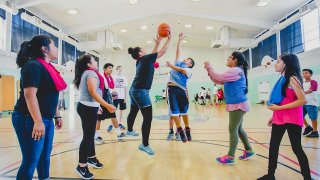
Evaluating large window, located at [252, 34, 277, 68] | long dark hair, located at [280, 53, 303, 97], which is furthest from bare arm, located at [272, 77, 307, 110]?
large window, located at [252, 34, 277, 68]

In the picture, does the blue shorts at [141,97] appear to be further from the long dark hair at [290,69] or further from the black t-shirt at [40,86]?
the long dark hair at [290,69]

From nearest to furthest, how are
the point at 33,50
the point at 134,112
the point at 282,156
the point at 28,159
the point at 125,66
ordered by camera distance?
1. the point at 28,159
2. the point at 33,50
3. the point at 282,156
4. the point at 134,112
5. the point at 125,66

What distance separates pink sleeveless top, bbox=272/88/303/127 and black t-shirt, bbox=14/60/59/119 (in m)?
2.00

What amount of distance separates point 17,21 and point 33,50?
11.0m

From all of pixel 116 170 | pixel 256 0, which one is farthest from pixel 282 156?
pixel 256 0

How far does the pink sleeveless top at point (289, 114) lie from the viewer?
2.08 m

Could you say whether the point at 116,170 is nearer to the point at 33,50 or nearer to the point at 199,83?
the point at 33,50

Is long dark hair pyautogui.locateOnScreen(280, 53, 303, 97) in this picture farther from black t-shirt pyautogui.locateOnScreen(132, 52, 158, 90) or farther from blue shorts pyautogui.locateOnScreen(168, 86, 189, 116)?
blue shorts pyautogui.locateOnScreen(168, 86, 189, 116)

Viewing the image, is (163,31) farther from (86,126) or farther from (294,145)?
(294,145)

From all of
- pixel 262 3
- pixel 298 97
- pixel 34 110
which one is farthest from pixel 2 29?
pixel 262 3

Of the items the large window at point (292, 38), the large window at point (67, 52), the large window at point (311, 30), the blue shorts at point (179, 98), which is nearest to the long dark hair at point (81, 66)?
the blue shorts at point (179, 98)

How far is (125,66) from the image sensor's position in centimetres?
2016

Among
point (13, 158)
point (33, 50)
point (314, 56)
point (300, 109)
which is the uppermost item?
point (314, 56)

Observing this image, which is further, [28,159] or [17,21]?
[17,21]
